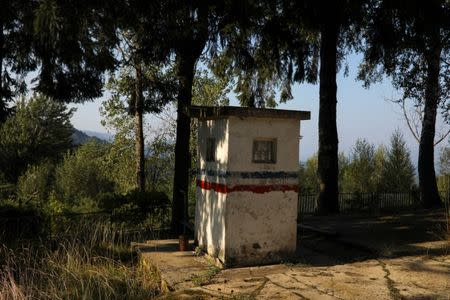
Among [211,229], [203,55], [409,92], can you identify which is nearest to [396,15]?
[409,92]

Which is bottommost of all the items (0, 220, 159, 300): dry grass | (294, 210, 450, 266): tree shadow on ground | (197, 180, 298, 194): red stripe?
(0, 220, 159, 300): dry grass

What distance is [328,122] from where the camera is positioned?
14.3 meters

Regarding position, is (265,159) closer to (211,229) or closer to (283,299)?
(211,229)

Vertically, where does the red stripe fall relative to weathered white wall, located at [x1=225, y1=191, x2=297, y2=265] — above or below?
above

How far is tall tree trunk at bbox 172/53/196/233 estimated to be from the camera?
11.7m

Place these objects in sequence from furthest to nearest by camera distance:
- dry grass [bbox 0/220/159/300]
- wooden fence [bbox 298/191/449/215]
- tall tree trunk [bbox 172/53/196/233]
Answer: wooden fence [bbox 298/191/449/215], tall tree trunk [bbox 172/53/196/233], dry grass [bbox 0/220/159/300]

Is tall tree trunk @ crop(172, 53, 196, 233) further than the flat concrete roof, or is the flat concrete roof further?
tall tree trunk @ crop(172, 53, 196, 233)

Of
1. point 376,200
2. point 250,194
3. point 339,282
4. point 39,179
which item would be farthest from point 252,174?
point 39,179

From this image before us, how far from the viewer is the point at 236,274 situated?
695 centimetres

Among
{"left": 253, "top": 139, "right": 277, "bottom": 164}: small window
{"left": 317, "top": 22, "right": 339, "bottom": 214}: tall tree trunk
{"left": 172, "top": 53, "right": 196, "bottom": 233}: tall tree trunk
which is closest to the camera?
{"left": 253, "top": 139, "right": 277, "bottom": 164}: small window

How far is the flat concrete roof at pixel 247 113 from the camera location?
7.36 m

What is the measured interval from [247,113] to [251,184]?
3.72 feet

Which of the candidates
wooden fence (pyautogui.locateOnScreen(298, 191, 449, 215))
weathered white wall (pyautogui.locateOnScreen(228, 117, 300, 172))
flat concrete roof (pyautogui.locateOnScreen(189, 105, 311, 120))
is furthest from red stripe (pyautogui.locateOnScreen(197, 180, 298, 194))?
wooden fence (pyautogui.locateOnScreen(298, 191, 449, 215))

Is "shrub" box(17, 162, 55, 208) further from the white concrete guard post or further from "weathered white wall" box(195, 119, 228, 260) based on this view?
the white concrete guard post
